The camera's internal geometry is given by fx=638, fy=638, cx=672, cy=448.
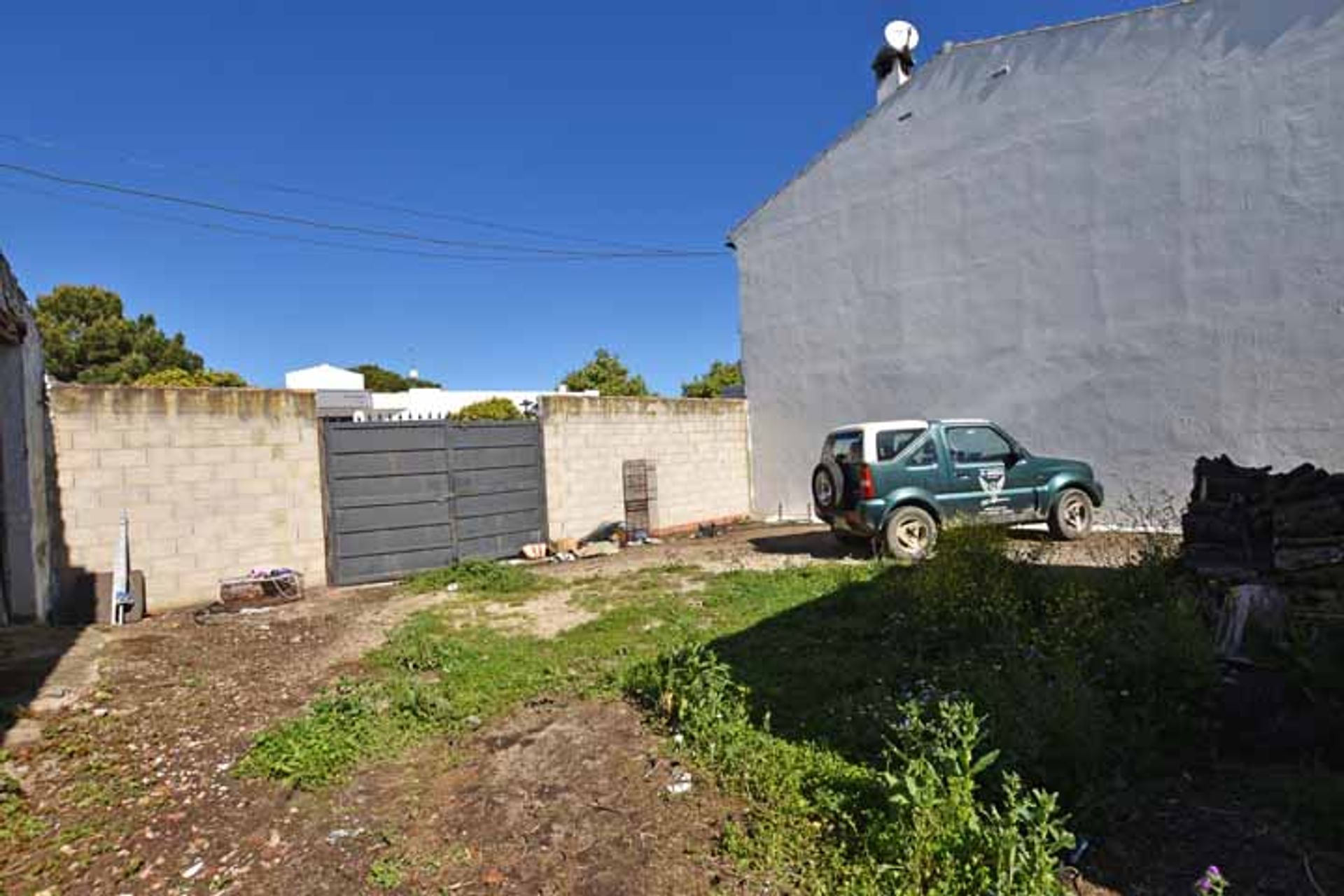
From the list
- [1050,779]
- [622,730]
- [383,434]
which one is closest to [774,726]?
[622,730]

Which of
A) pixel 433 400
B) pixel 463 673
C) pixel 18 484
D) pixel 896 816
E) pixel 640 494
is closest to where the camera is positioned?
pixel 896 816

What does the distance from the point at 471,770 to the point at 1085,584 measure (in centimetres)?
486

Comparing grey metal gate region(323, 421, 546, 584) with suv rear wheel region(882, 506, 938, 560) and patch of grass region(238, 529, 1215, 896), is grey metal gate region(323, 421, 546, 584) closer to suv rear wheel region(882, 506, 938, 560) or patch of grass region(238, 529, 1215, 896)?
patch of grass region(238, 529, 1215, 896)

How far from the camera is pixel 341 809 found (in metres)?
2.98

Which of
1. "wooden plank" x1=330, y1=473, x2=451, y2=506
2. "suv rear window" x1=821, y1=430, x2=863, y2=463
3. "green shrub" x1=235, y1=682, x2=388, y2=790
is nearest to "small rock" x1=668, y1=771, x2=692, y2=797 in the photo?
"green shrub" x1=235, y1=682, x2=388, y2=790

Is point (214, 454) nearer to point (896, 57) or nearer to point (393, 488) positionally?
point (393, 488)

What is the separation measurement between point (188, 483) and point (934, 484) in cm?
893

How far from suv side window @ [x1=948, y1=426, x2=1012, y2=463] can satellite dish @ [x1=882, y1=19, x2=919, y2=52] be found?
7.78 metres

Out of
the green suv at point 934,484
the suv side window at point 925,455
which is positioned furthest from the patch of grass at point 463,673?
the suv side window at point 925,455

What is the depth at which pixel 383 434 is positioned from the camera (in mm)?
8695

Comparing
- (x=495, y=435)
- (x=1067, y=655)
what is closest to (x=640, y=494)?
(x=495, y=435)

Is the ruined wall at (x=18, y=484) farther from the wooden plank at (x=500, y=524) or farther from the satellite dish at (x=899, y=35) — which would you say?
the satellite dish at (x=899, y=35)

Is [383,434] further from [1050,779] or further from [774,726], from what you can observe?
[1050,779]

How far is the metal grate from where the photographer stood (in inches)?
449
